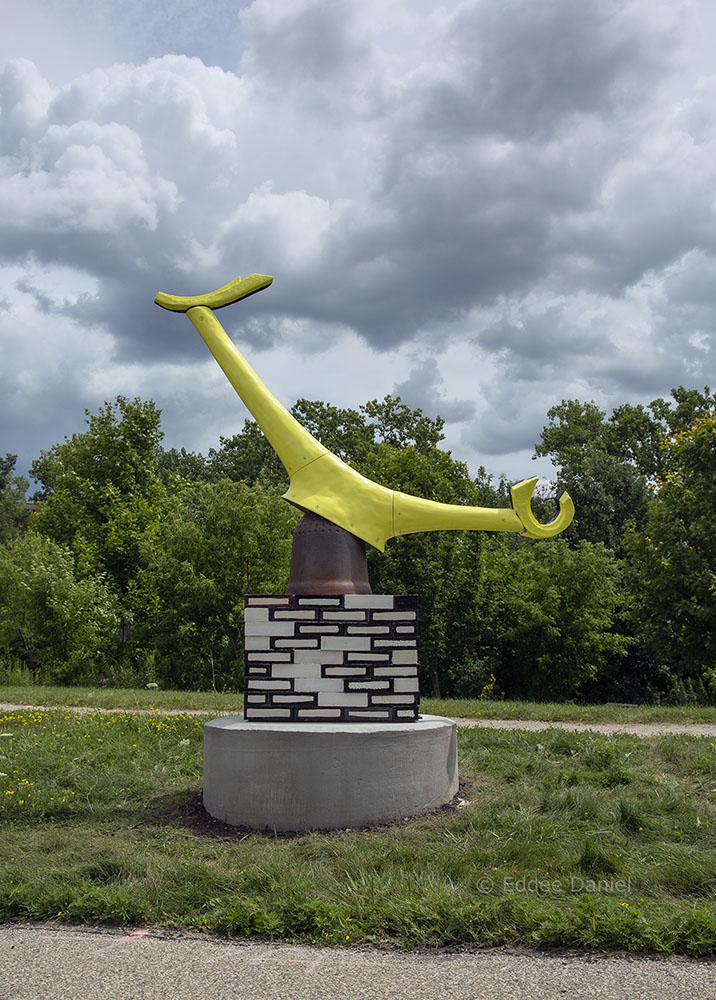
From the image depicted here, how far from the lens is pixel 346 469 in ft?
27.0

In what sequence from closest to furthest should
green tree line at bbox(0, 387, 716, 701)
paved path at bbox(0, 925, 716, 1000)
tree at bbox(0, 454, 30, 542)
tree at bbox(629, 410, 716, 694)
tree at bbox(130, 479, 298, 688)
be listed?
paved path at bbox(0, 925, 716, 1000), tree at bbox(629, 410, 716, 694), green tree line at bbox(0, 387, 716, 701), tree at bbox(130, 479, 298, 688), tree at bbox(0, 454, 30, 542)

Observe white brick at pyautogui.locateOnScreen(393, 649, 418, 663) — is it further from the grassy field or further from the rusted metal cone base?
the grassy field

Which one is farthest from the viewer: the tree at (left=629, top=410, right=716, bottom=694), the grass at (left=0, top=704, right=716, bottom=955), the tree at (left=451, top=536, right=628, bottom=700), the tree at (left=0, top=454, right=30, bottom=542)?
the tree at (left=0, top=454, right=30, bottom=542)

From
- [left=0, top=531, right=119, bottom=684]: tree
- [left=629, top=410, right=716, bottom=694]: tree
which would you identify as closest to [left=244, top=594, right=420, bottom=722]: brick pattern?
[left=629, top=410, right=716, bottom=694]: tree

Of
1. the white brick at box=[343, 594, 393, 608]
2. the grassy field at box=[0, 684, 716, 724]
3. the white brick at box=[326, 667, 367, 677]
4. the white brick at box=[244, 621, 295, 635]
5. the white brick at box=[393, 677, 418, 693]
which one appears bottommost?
the grassy field at box=[0, 684, 716, 724]

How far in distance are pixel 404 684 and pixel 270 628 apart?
4.23 feet

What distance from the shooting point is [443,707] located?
13500mm

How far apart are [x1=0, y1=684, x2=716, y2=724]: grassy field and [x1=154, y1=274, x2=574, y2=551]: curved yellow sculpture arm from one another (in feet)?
17.1

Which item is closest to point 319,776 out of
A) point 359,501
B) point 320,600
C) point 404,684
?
point 404,684

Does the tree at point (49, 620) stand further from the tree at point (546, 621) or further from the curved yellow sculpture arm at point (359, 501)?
the curved yellow sculpture arm at point (359, 501)

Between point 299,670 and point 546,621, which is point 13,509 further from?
point 299,670

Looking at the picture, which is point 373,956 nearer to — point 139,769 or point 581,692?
point 139,769

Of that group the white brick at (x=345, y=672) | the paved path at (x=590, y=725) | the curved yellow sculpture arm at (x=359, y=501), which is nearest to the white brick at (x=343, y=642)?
the white brick at (x=345, y=672)

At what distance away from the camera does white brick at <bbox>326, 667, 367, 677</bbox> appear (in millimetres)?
7566
